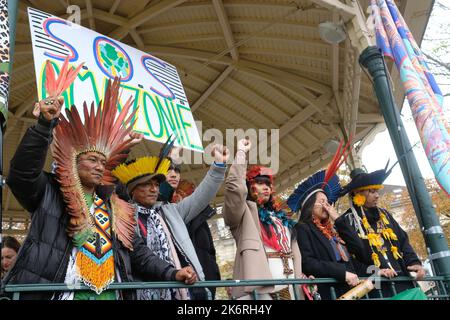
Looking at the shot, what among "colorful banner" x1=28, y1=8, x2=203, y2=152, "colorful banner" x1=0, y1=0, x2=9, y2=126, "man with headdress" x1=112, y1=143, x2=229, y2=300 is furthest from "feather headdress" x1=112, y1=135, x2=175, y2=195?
"colorful banner" x1=0, y1=0, x2=9, y2=126

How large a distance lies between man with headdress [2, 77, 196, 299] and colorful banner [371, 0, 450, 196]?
2384 mm

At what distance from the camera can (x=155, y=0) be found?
6.85 m

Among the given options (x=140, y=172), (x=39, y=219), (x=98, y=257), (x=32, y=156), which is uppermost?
(x=140, y=172)

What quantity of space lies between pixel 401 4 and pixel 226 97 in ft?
13.0

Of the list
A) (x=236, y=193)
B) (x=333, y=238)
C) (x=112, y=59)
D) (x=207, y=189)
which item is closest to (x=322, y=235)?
(x=333, y=238)

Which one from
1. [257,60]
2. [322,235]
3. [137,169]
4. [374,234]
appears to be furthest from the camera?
[257,60]

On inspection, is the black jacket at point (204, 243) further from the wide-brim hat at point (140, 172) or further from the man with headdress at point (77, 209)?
the man with headdress at point (77, 209)

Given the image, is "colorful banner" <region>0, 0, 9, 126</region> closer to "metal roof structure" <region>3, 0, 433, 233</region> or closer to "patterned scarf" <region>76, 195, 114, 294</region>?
"patterned scarf" <region>76, 195, 114, 294</region>

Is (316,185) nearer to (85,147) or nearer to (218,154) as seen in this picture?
(218,154)

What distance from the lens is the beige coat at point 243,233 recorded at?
9.70 ft

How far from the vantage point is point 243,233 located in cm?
310

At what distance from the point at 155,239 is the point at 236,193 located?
638 mm

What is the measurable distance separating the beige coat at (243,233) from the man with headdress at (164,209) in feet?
0.39

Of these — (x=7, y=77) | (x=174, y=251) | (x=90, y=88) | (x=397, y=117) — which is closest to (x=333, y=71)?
(x=397, y=117)
